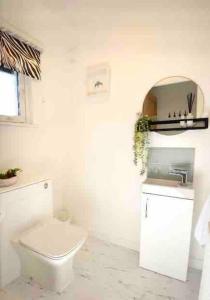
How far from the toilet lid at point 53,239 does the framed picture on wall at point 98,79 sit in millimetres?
1429

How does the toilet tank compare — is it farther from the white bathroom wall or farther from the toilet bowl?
the white bathroom wall

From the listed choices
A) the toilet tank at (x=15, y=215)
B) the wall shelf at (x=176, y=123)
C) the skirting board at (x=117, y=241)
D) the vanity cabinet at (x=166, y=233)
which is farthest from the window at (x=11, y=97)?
the skirting board at (x=117, y=241)

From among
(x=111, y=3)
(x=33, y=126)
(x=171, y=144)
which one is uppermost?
(x=111, y=3)

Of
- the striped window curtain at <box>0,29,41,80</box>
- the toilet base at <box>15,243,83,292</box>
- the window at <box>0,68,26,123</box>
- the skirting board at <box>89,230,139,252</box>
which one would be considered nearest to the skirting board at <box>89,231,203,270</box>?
the skirting board at <box>89,230,139,252</box>

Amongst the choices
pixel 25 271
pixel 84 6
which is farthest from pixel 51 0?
pixel 25 271

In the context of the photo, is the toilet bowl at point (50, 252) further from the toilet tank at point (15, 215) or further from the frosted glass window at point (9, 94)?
the frosted glass window at point (9, 94)

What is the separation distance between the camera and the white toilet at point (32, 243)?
1.31m

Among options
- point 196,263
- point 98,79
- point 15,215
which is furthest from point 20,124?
point 196,263

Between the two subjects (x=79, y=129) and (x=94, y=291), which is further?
(x=79, y=129)

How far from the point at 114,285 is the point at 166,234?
0.60 metres

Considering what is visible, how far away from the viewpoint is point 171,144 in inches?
68.1

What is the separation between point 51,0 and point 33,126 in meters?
1.30

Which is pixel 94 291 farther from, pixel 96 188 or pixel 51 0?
pixel 51 0

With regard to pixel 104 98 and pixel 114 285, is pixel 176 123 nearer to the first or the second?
pixel 104 98
